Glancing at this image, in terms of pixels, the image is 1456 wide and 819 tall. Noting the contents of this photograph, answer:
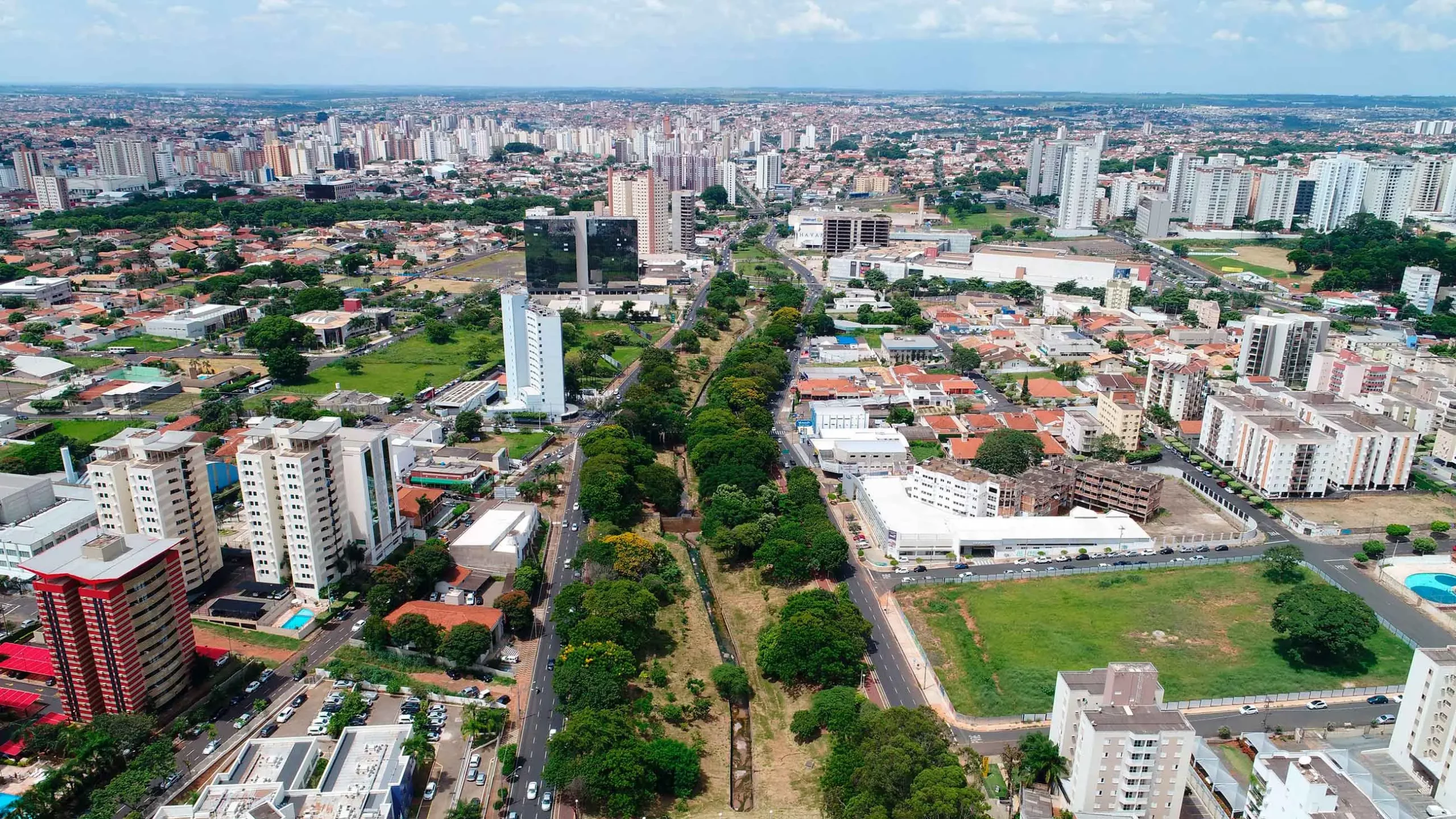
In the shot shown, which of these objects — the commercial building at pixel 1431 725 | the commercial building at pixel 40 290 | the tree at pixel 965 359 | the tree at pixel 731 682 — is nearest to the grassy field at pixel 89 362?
the commercial building at pixel 40 290

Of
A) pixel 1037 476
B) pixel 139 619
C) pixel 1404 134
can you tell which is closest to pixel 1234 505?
pixel 1037 476

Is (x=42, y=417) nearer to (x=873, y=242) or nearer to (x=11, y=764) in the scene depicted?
(x=11, y=764)

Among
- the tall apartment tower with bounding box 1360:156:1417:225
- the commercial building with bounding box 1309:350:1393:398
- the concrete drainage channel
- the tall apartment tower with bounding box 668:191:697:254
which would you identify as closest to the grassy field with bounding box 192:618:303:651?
the concrete drainage channel

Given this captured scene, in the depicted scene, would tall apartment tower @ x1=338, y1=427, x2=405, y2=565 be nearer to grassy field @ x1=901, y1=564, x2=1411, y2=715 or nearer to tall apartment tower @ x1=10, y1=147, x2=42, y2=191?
grassy field @ x1=901, y1=564, x2=1411, y2=715

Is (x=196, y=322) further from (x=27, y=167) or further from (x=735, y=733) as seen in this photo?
(x=27, y=167)

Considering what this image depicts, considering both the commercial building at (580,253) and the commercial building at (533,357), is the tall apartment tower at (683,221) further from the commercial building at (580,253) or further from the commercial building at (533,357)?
the commercial building at (533,357)

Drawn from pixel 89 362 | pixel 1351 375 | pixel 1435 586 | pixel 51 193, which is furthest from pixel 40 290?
pixel 1351 375
